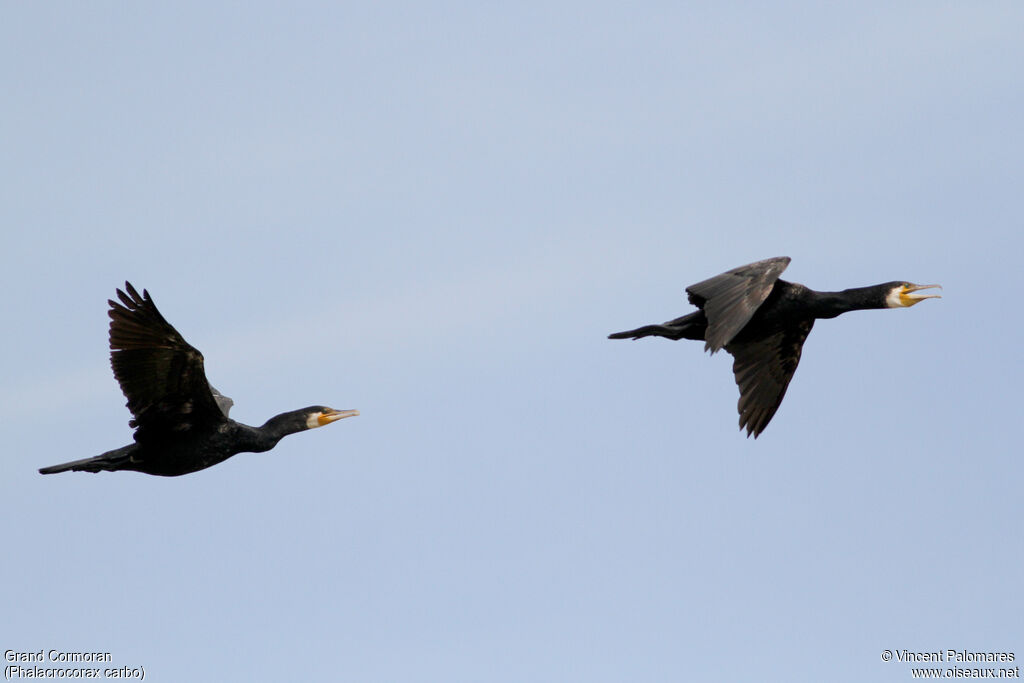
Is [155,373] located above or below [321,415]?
above

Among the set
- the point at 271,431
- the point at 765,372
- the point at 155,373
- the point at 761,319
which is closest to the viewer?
the point at 155,373

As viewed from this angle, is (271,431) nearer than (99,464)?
No

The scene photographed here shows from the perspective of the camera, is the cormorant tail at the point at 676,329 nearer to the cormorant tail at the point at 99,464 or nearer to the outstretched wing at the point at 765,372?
the outstretched wing at the point at 765,372

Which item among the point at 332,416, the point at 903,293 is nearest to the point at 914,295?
the point at 903,293

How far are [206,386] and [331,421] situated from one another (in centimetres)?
185

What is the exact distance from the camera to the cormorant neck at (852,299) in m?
17.2

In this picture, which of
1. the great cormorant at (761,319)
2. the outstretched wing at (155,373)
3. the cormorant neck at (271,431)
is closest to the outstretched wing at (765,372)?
the great cormorant at (761,319)

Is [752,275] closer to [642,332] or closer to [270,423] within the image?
[642,332]

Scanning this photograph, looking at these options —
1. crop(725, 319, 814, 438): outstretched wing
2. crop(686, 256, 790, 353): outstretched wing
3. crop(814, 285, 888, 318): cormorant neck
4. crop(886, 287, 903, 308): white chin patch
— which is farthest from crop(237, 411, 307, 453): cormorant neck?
crop(886, 287, 903, 308): white chin patch

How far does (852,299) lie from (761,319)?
107cm

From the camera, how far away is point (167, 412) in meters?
15.5

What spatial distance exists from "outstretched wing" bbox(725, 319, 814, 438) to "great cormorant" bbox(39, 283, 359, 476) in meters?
4.76

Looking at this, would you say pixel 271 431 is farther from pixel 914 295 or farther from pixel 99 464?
pixel 914 295

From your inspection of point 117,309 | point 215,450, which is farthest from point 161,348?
point 215,450
